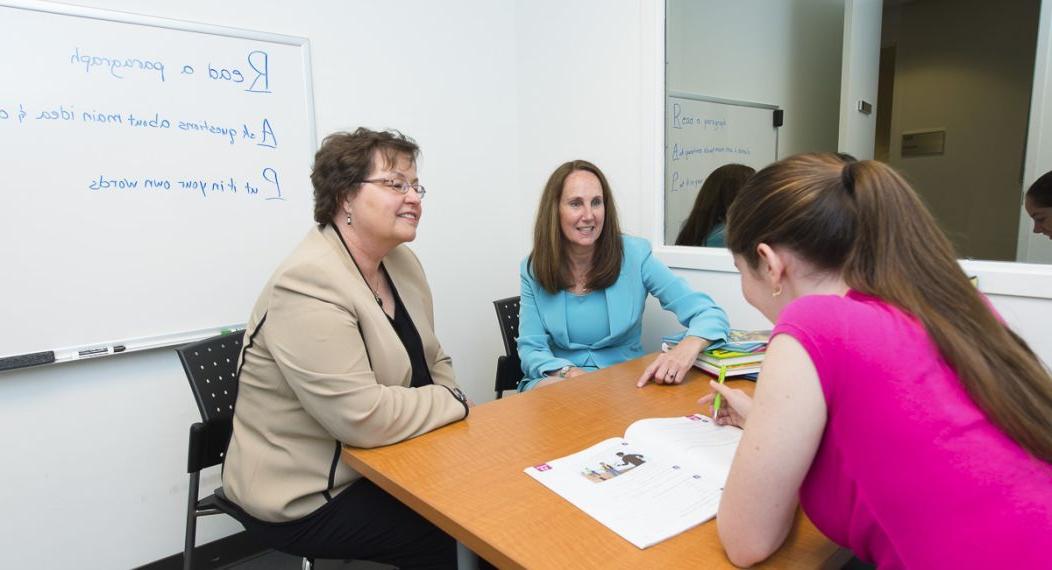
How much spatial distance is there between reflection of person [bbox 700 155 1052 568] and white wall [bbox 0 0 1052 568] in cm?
118

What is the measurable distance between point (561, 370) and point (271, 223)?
123cm

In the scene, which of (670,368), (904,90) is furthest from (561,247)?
(904,90)

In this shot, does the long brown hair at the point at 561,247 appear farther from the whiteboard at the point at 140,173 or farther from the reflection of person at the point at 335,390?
the whiteboard at the point at 140,173

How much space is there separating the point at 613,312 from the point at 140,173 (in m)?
1.66

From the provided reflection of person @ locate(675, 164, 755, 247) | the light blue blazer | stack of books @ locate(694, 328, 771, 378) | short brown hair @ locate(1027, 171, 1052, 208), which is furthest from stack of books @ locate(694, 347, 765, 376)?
short brown hair @ locate(1027, 171, 1052, 208)

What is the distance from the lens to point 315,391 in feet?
4.14

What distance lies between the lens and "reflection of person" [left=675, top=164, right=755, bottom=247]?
8.03ft

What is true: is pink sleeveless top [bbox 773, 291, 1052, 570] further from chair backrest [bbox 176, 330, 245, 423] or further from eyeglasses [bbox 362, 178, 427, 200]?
chair backrest [bbox 176, 330, 245, 423]

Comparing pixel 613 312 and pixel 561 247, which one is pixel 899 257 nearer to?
pixel 613 312

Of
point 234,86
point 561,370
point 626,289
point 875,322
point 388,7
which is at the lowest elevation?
point 561,370

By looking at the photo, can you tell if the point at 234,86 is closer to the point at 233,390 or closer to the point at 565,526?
the point at 233,390

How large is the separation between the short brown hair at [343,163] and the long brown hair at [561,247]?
2.43ft

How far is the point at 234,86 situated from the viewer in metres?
2.14

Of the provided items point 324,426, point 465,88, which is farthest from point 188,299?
point 465,88
